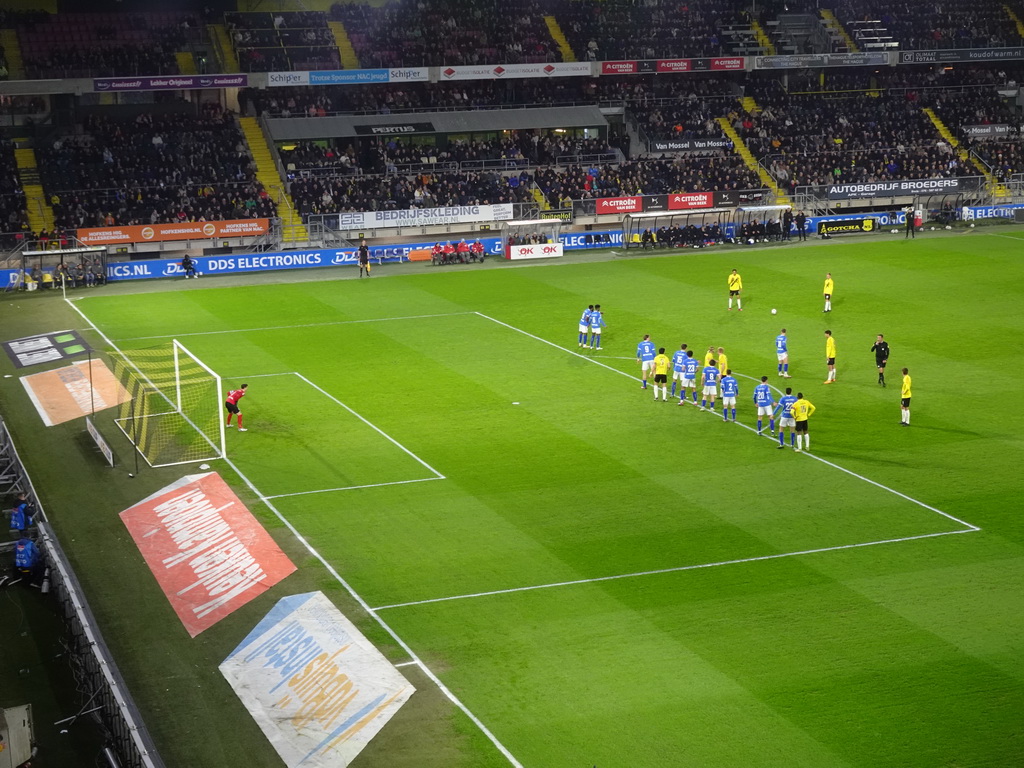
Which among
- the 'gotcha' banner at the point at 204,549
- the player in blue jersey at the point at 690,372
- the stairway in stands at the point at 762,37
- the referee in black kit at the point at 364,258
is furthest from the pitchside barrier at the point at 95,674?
the stairway in stands at the point at 762,37

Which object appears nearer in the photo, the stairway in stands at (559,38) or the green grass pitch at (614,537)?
the green grass pitch at (614,537)

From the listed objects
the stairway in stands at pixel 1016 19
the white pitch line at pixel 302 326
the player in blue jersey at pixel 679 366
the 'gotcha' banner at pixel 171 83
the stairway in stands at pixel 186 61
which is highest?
the stairway in stands at pixel 186 61

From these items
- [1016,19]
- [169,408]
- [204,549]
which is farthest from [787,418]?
[1016,19]

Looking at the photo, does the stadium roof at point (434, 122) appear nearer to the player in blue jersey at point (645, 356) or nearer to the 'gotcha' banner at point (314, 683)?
the player in blue jersey at point (645, 356)

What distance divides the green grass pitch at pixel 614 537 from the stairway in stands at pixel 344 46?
92.3 feet

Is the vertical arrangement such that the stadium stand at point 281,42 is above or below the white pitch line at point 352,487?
above

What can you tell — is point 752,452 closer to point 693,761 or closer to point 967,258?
point 693,761

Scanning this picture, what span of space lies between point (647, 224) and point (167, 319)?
2660 cm

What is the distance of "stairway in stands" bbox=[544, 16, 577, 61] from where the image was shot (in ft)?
235

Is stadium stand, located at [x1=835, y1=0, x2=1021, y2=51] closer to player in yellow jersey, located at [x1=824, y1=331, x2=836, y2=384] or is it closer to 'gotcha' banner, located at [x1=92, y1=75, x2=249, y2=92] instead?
'gotcha' banner, located at [x1=92, y1=75, x2=249, y2=92]

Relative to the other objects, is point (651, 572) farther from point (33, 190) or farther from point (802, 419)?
point (33, 190)

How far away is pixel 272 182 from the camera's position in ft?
206

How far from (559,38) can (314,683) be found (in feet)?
196

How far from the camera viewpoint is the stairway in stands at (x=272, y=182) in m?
59.6
